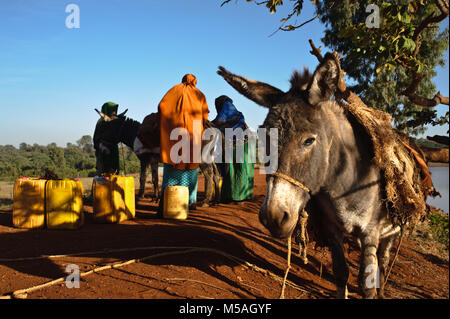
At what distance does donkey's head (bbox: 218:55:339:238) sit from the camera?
6.81 feet

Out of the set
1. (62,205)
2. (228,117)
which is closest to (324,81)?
(62,205)

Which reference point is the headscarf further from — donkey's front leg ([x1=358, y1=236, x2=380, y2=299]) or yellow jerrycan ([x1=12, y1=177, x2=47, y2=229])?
donkey's front leg ([x1=358, y1=236, x2=380, y2=299])

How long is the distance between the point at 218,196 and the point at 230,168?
2.57ft

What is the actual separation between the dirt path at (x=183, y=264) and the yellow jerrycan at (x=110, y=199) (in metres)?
0.22

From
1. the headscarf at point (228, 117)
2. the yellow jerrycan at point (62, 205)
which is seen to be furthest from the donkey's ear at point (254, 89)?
the headscarf at point (228, 117)

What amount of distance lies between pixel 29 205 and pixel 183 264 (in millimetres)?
3156

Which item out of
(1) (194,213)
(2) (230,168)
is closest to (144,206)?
(1) (194,213)

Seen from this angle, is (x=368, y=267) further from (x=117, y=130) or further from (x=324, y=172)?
(x=117, y=130)

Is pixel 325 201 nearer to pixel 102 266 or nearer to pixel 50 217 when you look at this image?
pixel 102 266

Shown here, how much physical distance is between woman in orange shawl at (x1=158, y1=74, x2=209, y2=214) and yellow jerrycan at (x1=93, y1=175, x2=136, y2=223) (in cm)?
76

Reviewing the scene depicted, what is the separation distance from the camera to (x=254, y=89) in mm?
2463

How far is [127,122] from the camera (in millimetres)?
9109

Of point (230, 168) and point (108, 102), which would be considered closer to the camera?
point (230, 168)
